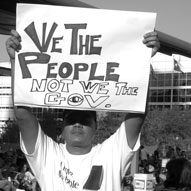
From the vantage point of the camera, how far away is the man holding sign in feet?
8.96

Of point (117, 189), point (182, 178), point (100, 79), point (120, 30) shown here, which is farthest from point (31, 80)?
point (182, 178)

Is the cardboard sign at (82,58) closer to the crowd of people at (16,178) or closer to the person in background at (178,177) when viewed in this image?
the person in background at (178,177)

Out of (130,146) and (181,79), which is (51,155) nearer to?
(130,146)

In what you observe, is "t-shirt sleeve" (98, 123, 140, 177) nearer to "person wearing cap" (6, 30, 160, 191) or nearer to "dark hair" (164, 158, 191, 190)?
"person wearing cap" (6, 30, 160, 191)

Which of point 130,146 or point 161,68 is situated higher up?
point 161,68

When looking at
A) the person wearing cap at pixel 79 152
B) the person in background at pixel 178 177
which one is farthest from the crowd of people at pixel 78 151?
the person in background at pixel 178 177

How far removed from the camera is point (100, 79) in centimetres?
290

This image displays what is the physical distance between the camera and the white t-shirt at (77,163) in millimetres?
2732

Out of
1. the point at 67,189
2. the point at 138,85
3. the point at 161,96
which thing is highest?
the point at 161,96

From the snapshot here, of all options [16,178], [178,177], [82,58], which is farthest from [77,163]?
[16,178]

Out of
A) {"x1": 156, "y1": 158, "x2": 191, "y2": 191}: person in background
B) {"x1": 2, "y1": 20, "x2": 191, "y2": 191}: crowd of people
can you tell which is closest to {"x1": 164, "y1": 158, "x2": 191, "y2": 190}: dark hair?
{"x1": 156, "y1": 158, "x2": 191, "y2": 191}: person in background

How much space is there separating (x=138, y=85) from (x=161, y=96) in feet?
278

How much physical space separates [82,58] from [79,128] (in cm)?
41

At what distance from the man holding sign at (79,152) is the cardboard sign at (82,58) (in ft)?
0.26
